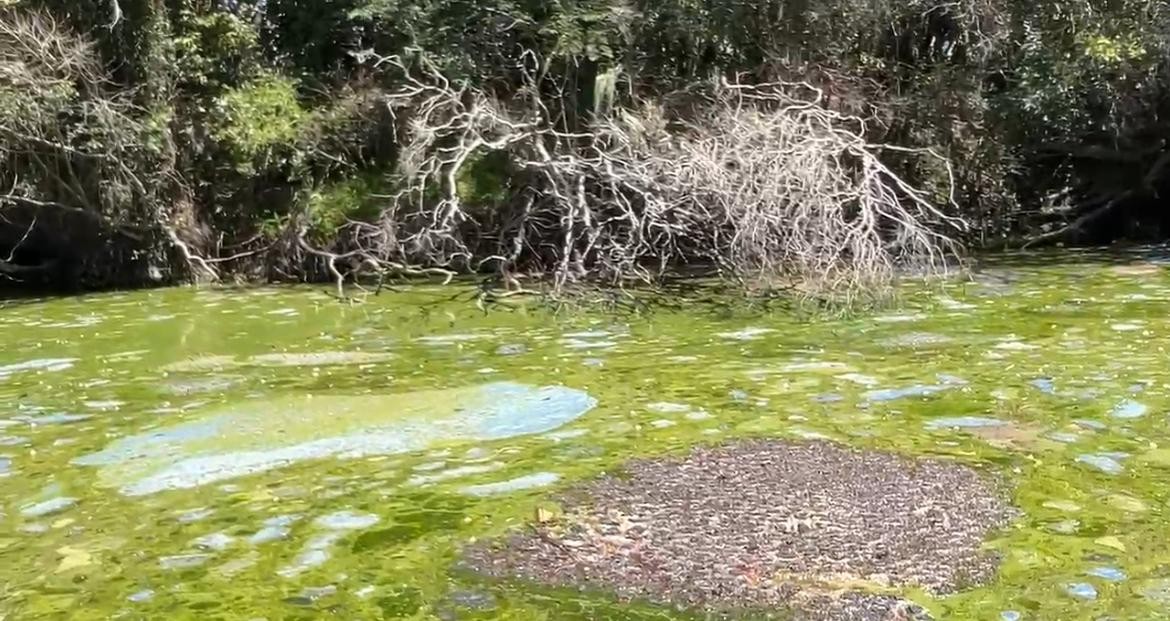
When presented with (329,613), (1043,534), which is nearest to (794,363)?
(1043,534)

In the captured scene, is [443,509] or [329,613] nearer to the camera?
[329,613]

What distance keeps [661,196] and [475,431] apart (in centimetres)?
692

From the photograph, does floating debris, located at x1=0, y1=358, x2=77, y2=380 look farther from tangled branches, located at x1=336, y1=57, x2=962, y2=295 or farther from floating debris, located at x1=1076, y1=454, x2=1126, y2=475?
floating debris, located at x1=1076, y1=454, x2=1126, y2=475

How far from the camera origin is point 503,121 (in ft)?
48.1

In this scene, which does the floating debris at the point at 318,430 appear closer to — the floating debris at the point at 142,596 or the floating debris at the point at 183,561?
the floating debris at the point at 183,561

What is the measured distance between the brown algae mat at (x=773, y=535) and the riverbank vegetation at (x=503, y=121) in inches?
279

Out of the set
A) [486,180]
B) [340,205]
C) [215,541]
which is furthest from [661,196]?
Answer: [215,541]

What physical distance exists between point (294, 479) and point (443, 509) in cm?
100

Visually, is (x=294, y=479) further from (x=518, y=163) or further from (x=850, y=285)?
(x=518, y=163)

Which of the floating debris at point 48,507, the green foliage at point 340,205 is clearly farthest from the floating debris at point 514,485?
the green foliage at point 340,205

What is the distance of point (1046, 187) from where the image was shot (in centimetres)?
1841

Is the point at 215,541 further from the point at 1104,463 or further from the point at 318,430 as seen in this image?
the point at 1104,463

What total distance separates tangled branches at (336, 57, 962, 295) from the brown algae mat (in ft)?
18.9

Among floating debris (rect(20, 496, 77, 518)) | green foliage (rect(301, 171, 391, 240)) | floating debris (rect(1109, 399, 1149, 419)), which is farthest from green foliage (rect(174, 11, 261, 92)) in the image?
floating debris (rect(1109, 399, 1149, 419))
